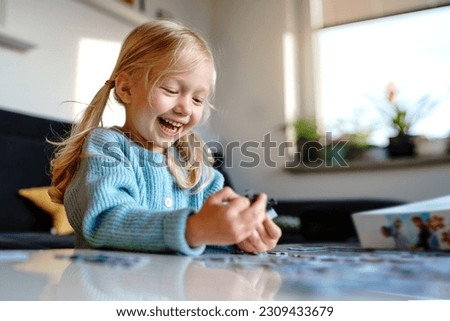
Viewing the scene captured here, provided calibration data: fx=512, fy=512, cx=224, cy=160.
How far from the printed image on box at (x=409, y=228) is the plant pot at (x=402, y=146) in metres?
1.73

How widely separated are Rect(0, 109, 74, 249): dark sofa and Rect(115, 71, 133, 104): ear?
0.73m

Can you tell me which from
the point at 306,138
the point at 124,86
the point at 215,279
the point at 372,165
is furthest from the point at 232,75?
the point at 215,279

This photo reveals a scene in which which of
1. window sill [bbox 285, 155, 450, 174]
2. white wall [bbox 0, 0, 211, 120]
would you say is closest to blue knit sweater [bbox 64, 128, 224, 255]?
white wall [bbox 0, 0, 211, 120]

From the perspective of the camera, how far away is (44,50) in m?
1.72

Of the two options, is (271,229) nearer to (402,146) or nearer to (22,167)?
(22,167)

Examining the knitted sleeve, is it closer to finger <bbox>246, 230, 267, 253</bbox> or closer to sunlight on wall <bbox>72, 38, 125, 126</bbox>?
finger <bbox>246, 230, 267, 253</bbox>

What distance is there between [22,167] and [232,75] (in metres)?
1.52

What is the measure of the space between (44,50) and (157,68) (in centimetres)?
122

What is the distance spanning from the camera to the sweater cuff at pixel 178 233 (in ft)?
1.31

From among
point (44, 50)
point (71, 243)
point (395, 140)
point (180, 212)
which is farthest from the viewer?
point (395, 140)

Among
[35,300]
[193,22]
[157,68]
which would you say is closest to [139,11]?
[193,22]

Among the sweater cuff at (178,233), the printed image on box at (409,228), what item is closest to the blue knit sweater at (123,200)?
the sweater cuff at (178,233)

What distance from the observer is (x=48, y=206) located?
142 cm
